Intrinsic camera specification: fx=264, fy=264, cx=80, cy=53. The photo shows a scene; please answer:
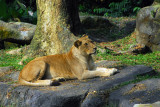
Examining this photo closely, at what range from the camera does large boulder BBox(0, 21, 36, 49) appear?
13.5 metres

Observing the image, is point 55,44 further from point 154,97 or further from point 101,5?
point 101,5

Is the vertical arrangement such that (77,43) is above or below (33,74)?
above

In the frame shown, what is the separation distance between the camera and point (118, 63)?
8.45m

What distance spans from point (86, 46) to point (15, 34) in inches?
289

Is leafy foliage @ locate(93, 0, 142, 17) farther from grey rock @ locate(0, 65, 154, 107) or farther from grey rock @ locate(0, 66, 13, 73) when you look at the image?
grey rock @ locate(0, 65, 154, 107)

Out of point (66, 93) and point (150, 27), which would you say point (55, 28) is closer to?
point (150, 27)

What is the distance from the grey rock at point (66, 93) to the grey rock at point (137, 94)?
0.34 meters

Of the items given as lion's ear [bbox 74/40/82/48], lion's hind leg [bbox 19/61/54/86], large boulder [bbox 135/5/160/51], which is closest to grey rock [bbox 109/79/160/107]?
lion's ear [bbox 74/40/82/48]

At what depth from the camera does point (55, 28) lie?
1046cm

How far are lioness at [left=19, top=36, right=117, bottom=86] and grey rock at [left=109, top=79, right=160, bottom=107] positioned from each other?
1327 mm

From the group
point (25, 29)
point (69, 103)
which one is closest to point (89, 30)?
point (25, 29)

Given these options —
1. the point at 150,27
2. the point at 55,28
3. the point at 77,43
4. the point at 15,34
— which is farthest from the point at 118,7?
the point at 77,43

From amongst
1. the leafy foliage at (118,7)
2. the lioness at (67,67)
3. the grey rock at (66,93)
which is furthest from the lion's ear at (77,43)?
the leafy foliage at (118,7)

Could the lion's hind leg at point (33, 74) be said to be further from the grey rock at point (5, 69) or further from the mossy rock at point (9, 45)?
the mossy rock at point (9, 45)
